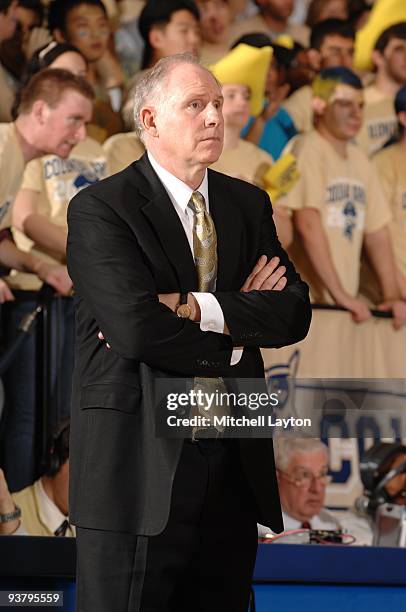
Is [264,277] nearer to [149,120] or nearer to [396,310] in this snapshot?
[149,120]

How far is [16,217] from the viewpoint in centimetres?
452

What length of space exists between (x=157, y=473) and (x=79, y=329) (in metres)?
0.32

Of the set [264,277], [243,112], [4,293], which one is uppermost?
[243,112]

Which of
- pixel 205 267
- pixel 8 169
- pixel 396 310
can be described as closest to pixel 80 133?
pixel 8 169

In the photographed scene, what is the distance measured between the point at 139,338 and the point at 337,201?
127 inches

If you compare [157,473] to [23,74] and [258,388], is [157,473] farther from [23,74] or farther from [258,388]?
[23,74]

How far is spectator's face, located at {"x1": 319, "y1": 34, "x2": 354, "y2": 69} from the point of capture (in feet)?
17.3

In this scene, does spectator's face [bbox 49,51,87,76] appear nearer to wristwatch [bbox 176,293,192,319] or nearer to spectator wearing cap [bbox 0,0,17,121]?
spectator wearing cap [bbox 0,0,17,121]

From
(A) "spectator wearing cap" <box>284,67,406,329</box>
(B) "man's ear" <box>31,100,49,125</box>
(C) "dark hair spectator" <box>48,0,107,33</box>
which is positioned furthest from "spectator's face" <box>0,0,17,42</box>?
(A) "spectator wearing cap" <box>284,67,406,329</box>

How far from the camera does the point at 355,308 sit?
16.9 feet

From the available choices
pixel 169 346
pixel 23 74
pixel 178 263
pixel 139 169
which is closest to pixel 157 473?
pixel 169 346

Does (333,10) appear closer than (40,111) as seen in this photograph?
No

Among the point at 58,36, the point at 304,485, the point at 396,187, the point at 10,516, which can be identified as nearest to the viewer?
the point at 10,516

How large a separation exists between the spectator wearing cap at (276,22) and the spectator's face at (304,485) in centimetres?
198
